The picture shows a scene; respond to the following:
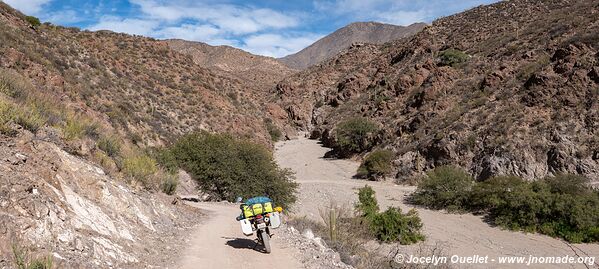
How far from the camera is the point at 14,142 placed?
22.2 feet

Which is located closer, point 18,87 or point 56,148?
point 56,148

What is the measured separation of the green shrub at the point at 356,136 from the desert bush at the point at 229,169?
22.9m

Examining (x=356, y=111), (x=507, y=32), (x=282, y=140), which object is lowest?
(x=282, y=140)

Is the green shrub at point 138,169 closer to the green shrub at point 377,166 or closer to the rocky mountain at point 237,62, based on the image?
the green shrub at point 377,166

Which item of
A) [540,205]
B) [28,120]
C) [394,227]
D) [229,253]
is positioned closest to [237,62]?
[394,227]

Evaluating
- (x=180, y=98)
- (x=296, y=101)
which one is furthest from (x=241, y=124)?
(x=296, y=101)

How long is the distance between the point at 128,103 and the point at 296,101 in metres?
45.5

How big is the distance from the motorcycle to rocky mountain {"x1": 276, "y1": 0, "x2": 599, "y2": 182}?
2109cm

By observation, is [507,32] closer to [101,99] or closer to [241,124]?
[241,124]

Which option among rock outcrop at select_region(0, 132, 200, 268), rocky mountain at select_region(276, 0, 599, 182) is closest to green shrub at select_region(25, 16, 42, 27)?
rocky mountain at select_region(276, 0, 599, 182)

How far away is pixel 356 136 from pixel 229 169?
26.0 metres

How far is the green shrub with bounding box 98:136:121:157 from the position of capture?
11.4 meters

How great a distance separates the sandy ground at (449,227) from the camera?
1466 centimetres

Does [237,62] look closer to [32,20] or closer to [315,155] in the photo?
[315,155]
